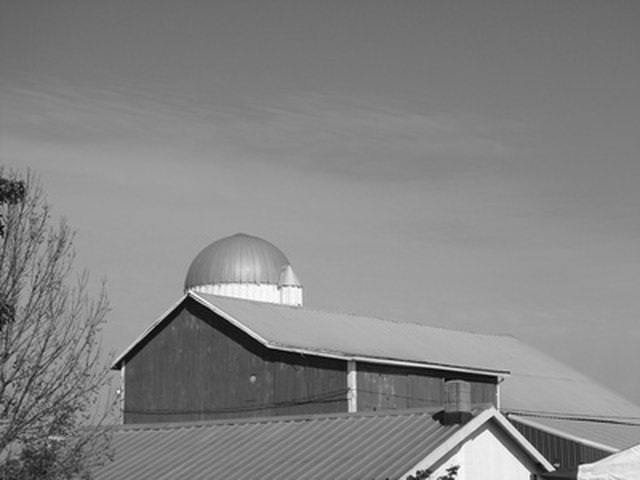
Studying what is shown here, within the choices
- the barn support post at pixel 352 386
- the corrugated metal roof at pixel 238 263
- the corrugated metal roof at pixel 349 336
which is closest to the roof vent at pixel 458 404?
the barn support post at pixel 352 386

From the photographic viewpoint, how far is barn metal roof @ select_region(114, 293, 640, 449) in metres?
40.5

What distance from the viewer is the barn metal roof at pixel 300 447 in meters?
24.3

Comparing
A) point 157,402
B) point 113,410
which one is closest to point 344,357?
point 157,402

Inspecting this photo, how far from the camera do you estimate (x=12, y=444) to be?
20.8 meters

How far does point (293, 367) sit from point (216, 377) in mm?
2840

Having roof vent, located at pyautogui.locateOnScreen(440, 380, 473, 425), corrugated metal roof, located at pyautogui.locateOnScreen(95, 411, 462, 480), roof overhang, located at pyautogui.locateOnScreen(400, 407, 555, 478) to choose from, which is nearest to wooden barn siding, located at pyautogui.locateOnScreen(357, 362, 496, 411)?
corrugated metal roof, located at pyautogui.locateOnScreen(95, 411, 462, 480)

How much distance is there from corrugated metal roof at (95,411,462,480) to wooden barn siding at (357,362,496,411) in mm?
9899

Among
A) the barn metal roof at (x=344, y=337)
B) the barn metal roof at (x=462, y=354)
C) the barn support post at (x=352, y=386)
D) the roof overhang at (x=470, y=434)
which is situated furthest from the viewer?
the barn metal roof at (x=462, y=354)

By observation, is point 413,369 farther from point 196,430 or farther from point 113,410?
point 113,410

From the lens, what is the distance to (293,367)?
39.5 metres

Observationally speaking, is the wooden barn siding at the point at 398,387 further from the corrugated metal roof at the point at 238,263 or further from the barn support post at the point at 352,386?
the corrugated metal roof at the point at 238,263

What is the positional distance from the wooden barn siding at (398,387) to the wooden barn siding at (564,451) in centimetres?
329

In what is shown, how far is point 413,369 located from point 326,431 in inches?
567

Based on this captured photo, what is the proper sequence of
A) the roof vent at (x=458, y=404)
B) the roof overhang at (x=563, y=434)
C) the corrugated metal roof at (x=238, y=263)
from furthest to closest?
the corrugated metal roof at (x=238, y=263) → the roof overhang at (x=563, y=434) → the roof vent at (x=458, y=404)
